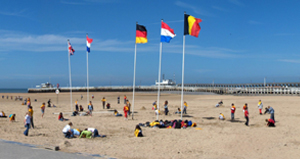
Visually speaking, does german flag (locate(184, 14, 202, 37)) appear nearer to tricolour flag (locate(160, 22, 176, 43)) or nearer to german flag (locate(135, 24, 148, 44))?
tricolour flag (locate(160, 22, 176, 43))

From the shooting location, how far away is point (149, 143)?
1414 centimetres

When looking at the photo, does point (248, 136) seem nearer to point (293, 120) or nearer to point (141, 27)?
point (293, 120)

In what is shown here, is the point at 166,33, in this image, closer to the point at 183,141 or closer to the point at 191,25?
the point at 191,25

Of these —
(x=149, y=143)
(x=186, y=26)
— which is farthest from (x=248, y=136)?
(x=186, y=26)

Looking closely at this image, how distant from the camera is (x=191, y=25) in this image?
20.1m

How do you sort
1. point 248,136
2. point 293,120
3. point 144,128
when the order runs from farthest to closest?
point 293,120, point 144,128, point 248,136

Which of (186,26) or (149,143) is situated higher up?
(186,26)

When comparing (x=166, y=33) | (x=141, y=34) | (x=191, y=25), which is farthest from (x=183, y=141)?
(x=141, y=34)

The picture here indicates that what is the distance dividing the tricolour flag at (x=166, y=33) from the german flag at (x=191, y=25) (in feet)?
4.36

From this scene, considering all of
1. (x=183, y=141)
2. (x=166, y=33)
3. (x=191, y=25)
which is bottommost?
(x=183, y=141)

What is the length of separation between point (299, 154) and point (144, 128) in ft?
30.3

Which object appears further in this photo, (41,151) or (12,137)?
(12,137)

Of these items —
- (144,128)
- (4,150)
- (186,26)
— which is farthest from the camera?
(186,26)

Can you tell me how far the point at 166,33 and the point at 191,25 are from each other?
2.14 metres
